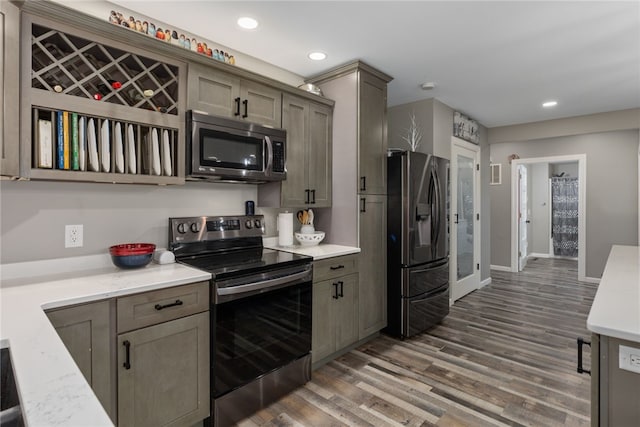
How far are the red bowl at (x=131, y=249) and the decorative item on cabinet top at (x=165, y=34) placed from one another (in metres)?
1.24

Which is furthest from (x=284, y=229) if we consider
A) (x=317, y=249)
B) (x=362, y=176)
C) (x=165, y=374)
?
(x=165, y=374)

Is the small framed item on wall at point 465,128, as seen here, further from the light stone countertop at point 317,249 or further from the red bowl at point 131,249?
the red bowl at point 131,249

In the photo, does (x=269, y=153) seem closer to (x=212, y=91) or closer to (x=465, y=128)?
(x=212, y=91)

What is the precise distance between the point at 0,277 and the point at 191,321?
3.20ft

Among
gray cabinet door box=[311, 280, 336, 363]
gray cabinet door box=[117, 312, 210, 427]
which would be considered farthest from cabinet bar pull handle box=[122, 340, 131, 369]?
gray cabinet door box=[311, 280, 336, 363]

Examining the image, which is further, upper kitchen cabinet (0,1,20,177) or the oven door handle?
the oven door handle

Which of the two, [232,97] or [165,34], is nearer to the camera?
[165,34]

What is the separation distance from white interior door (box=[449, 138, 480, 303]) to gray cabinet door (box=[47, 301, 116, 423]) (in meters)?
3.70

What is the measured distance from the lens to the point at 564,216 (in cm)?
765

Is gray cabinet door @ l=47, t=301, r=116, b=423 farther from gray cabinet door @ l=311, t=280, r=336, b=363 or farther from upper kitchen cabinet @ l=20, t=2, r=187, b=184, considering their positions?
gray cabinet door @ l=311, t=280, r=336, b=363

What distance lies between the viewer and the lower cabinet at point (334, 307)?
8.25ft

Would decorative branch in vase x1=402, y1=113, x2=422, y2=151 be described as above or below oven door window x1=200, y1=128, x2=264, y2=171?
above

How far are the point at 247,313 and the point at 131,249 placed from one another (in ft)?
2.51

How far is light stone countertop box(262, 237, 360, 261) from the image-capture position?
8.38ft
